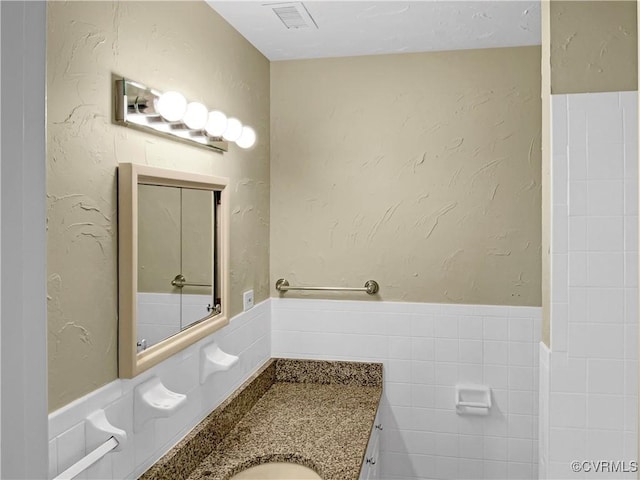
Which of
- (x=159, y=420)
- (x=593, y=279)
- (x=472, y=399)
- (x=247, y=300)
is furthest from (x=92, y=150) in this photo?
(x=472, y=399)

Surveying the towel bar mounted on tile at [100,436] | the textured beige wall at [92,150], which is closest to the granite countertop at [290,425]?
the towel bar mounted on tile at [100,436]

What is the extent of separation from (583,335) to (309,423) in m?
1.09

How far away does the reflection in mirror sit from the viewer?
1.59 meters

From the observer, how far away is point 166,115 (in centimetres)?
160

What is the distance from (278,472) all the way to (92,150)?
48.5 inches

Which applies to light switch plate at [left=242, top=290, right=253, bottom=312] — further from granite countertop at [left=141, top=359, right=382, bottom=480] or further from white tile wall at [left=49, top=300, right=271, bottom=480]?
granite countertop at [left=141, top=359, right=382, bottom=480]

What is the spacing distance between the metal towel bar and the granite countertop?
11.9 inches

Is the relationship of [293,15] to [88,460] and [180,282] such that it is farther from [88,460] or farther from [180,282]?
[88,460]

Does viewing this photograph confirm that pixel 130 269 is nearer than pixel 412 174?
Yes

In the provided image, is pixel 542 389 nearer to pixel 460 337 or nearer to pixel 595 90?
pixel 460 337

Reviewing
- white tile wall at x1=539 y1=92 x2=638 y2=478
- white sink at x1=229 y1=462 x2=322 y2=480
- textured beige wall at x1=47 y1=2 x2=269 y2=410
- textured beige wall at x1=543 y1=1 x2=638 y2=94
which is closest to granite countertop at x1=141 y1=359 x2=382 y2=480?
white sink at x1=229 y1=462 x2=322 y2=480

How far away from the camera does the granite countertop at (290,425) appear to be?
1850mm

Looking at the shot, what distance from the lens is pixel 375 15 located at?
2232 millimetres

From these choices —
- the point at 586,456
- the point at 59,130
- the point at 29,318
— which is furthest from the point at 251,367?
the point at 29,318
